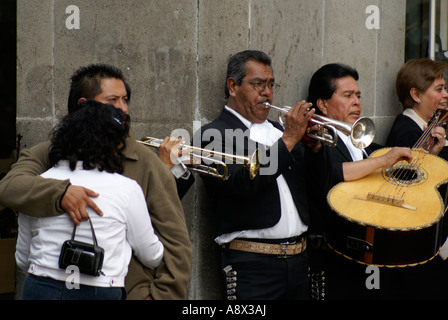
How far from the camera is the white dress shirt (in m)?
3.32

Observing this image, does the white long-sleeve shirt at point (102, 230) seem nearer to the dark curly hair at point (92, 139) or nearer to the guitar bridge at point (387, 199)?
the dark curly hair at point (92, 139)

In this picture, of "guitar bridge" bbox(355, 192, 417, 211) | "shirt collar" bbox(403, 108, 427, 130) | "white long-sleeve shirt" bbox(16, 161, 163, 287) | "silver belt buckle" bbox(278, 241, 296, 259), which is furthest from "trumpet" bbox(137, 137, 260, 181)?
"shirt collar" bbox(403, 108, 427, 130)

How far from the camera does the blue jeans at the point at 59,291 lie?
2.21 meters

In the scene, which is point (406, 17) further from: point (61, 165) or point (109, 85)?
point (61, 165)

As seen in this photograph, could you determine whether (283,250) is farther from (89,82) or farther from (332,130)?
(89,82)

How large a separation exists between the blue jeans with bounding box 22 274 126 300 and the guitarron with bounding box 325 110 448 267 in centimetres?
152

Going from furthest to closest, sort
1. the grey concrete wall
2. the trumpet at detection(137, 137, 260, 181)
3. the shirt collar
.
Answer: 1. the shirt collar
2. the grey concrete wall
3. the trumpet at detection(137, 137, 260, 181)

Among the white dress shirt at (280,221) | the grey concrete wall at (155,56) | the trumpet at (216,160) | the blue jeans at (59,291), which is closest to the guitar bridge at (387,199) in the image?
the white dress shirt at (280,221)

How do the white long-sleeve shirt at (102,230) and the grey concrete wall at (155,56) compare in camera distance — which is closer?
the white long-sleeve shirt at (102,230)

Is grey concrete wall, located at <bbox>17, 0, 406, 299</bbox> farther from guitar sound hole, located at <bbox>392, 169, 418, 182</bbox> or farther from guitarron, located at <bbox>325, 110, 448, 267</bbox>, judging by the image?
guitar sound hole, located at <bbox>392, 169, 418, 182</bbox>

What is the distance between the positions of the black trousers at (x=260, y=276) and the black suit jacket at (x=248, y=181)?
0.19m

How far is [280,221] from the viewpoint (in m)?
3.33

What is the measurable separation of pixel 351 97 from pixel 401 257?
1.33m
